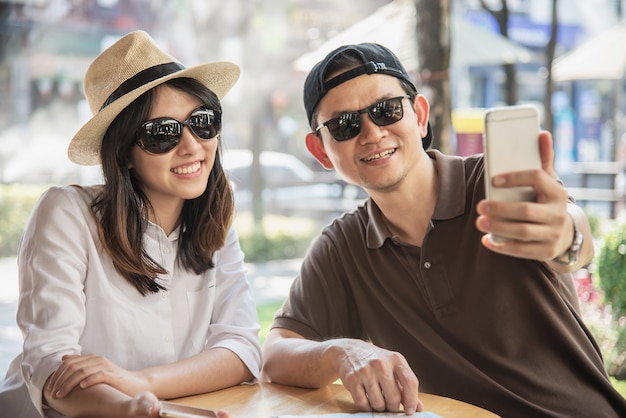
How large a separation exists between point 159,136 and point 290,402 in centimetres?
87

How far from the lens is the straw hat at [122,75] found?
7.77 feet

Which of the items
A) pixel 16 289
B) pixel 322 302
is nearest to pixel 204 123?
pixel 322 302

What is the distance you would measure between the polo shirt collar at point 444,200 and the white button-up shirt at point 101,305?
0.46m

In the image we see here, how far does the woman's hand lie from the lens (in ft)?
6.66

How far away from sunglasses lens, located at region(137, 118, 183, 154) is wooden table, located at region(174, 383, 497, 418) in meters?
0.74

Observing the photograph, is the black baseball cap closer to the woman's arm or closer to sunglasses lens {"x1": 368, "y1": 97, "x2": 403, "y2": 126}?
sunglasses lens {"x1": 368, "y1": 97, "x2": 403, "y2": 126}

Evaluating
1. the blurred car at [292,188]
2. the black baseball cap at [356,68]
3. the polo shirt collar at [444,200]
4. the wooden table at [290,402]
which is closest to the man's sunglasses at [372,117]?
the black baseball cap at [356,68]

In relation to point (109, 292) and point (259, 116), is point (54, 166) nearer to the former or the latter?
point (259, 116)

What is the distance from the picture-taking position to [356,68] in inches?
98.0

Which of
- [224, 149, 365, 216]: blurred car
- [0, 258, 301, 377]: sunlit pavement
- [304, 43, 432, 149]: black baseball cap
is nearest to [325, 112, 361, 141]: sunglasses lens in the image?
[304, 43, 432, 149]: black baseball cap

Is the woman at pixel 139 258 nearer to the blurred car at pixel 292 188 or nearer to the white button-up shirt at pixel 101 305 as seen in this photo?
the white button-up shirt at pixel 101 305

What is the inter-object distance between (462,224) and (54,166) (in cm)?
873

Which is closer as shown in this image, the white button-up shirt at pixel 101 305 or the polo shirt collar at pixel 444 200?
the white button-up shirt at pixel 101 305

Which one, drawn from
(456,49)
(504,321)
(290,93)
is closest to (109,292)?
(504,321)
